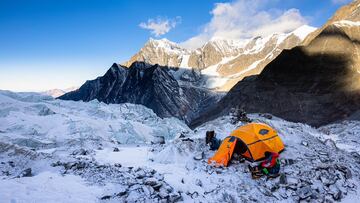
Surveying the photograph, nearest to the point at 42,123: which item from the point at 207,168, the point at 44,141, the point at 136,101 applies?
the point at 44,141

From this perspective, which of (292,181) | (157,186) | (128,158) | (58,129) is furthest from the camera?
(58,129)

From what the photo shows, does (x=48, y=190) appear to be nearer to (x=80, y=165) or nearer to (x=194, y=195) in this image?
(x=80, y=165)

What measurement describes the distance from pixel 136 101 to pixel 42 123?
358ft

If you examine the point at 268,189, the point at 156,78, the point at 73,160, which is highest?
the point at 156,78

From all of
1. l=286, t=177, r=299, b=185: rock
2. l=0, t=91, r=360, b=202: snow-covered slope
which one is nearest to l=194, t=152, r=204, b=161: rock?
l=0, t=91, r=360, b=202: snow-covered slope

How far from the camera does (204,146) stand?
20984mm

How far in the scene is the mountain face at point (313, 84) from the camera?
6969 cm

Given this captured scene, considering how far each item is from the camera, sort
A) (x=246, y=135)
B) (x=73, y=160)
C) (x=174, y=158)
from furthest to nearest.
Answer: (x=174, y=158) → (x=246, y=135) → (x=73, y=160)

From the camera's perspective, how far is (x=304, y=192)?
544 inches

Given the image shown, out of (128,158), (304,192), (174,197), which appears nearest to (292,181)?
(304,192)

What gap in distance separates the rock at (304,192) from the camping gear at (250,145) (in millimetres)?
3908

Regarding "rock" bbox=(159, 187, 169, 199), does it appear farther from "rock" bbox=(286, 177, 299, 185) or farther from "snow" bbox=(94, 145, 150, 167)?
"snow" bbox=(94, 145, 150, 167)

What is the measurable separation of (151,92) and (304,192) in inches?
5343

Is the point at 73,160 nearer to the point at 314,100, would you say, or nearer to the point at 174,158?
the point at 174,158
